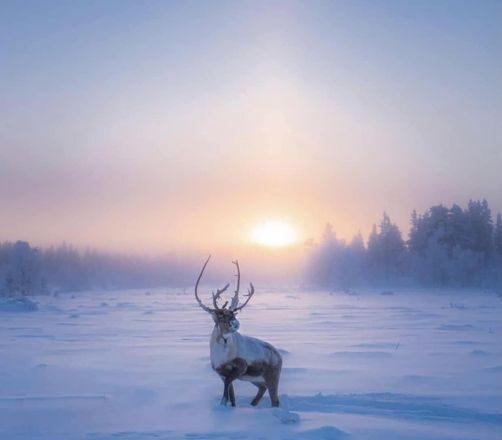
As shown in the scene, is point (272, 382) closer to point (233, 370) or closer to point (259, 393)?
point (259, 393)

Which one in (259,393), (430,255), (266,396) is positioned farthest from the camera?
(430,255)

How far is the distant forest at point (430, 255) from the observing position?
243ft

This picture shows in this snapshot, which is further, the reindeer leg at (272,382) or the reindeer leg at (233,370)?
the reindeer leg at (272,382)

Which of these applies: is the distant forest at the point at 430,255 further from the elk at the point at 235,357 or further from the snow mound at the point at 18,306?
the elk at the point at 235,357

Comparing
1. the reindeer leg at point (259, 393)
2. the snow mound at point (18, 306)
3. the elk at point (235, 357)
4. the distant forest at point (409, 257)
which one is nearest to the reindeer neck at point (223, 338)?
the elk at point (235, 357)

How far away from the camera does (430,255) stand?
7506 cm

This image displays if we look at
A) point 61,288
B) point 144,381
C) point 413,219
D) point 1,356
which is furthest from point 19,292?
point 144,381

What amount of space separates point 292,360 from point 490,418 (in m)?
6.79

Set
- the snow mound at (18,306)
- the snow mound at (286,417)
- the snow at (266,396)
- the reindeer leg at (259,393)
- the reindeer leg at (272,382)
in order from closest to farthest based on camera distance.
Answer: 1. the snow at (266,396)
2. the snow mound at (286,417)
3. the reindeer leg at (272,382)
4. the reindeer leg at (259,393)
5. the snow mound at (18,306)

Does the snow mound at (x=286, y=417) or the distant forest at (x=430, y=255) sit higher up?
the distant forest at (x=430, y=255)

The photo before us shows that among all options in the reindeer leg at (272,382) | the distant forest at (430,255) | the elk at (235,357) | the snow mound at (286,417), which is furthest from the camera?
the distant forest at (430,255)

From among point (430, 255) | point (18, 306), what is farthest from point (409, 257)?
point (18, 306)

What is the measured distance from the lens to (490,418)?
8.47 meters

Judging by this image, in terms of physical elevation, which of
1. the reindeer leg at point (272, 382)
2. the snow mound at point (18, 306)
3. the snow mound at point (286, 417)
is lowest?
the snow mound at point (18, 306)
